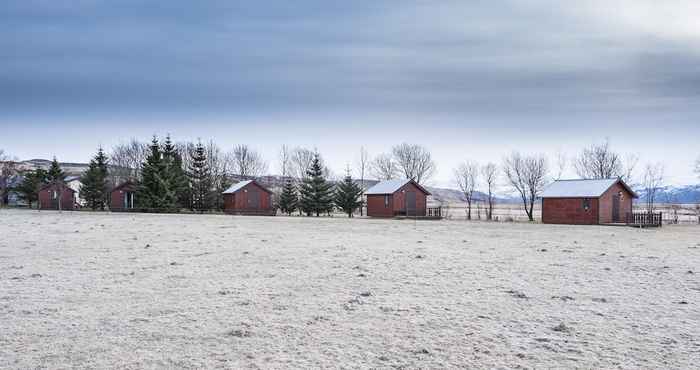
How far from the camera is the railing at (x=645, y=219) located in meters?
36.7

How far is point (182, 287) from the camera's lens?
32.0 ft

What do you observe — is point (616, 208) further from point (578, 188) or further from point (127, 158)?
point (127, 158)

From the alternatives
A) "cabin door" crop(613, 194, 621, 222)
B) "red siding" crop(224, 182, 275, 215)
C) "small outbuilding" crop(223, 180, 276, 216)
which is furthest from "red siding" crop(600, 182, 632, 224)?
"red siding" crop(224, 182, 275, 215)

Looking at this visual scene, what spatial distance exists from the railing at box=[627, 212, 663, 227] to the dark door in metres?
19.4

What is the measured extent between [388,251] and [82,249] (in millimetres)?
10041

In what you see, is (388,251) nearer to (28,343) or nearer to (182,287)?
(182,287)

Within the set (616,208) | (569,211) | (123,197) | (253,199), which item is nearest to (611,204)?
(616,208)

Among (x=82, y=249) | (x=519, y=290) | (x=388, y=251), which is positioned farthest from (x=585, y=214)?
(x=82, y=249)

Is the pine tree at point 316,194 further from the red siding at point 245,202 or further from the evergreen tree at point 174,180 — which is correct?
the evergreen tree at point 174,180

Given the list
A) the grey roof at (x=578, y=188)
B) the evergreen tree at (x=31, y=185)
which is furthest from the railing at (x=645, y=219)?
Answer: the evergreen tree at (x=31, y=185)

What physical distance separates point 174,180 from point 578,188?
39879mm

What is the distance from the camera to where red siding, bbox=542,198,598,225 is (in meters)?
38.0

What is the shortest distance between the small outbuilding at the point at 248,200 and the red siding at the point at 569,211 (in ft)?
93.1

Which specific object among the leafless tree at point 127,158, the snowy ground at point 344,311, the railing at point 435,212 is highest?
the leafless tree at point 127,158
